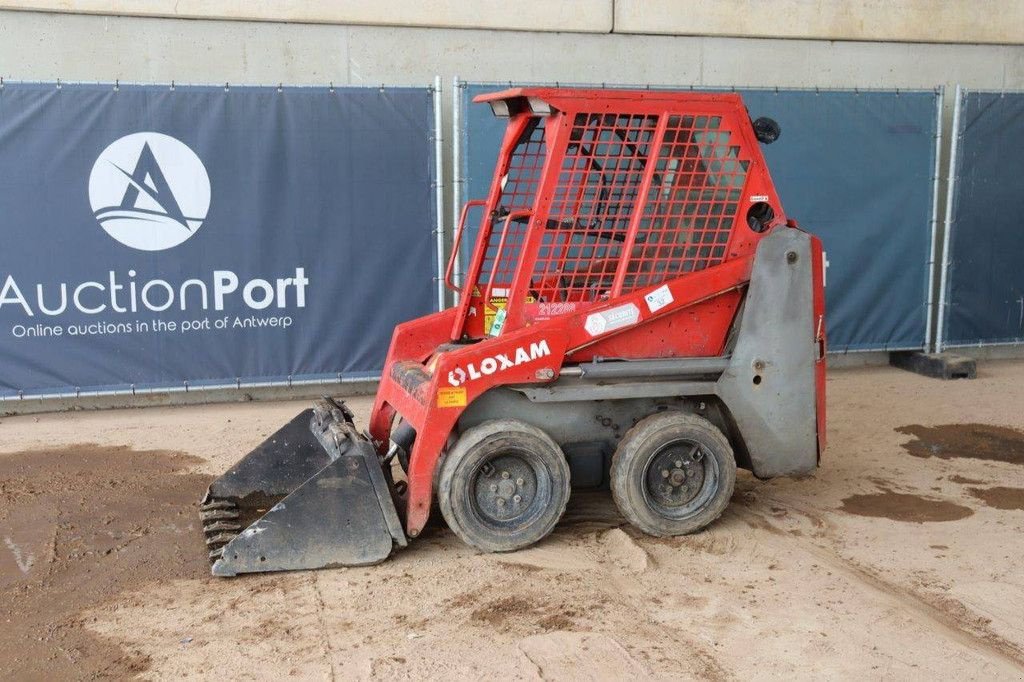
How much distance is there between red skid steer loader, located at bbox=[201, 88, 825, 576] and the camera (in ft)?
16.1

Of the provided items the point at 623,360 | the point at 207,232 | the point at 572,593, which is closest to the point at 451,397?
the point at 623,360

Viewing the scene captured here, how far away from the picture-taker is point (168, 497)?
5949 millimetres

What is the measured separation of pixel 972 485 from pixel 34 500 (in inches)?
219

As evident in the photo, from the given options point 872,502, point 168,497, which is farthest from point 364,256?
point 872,502

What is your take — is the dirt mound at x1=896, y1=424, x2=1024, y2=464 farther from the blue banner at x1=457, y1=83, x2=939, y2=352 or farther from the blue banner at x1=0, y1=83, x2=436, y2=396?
the blue banner at x1=0, y1=83, x2=436, y2=396

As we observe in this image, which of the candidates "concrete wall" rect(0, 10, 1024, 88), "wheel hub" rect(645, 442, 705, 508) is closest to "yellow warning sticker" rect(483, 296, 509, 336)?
"wheel hub" rect(645, 442, 705, 508)

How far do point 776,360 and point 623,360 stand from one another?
807 millimetres

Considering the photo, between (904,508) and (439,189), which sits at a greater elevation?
(439,189)

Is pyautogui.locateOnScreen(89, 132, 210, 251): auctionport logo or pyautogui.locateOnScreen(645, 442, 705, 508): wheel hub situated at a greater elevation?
pyautogui.locateOnScreen(89, 132, 210, 251): auctionport logo

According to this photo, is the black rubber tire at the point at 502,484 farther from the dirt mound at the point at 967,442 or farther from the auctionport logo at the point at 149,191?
the auctionport logo at the point at 149,191

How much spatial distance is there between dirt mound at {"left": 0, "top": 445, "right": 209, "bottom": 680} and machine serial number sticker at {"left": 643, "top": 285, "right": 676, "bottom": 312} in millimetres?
2504

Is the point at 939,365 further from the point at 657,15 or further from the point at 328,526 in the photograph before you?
the point at 328,526

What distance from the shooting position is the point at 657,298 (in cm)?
511

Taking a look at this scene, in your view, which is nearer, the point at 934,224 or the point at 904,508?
the point at 904,508
